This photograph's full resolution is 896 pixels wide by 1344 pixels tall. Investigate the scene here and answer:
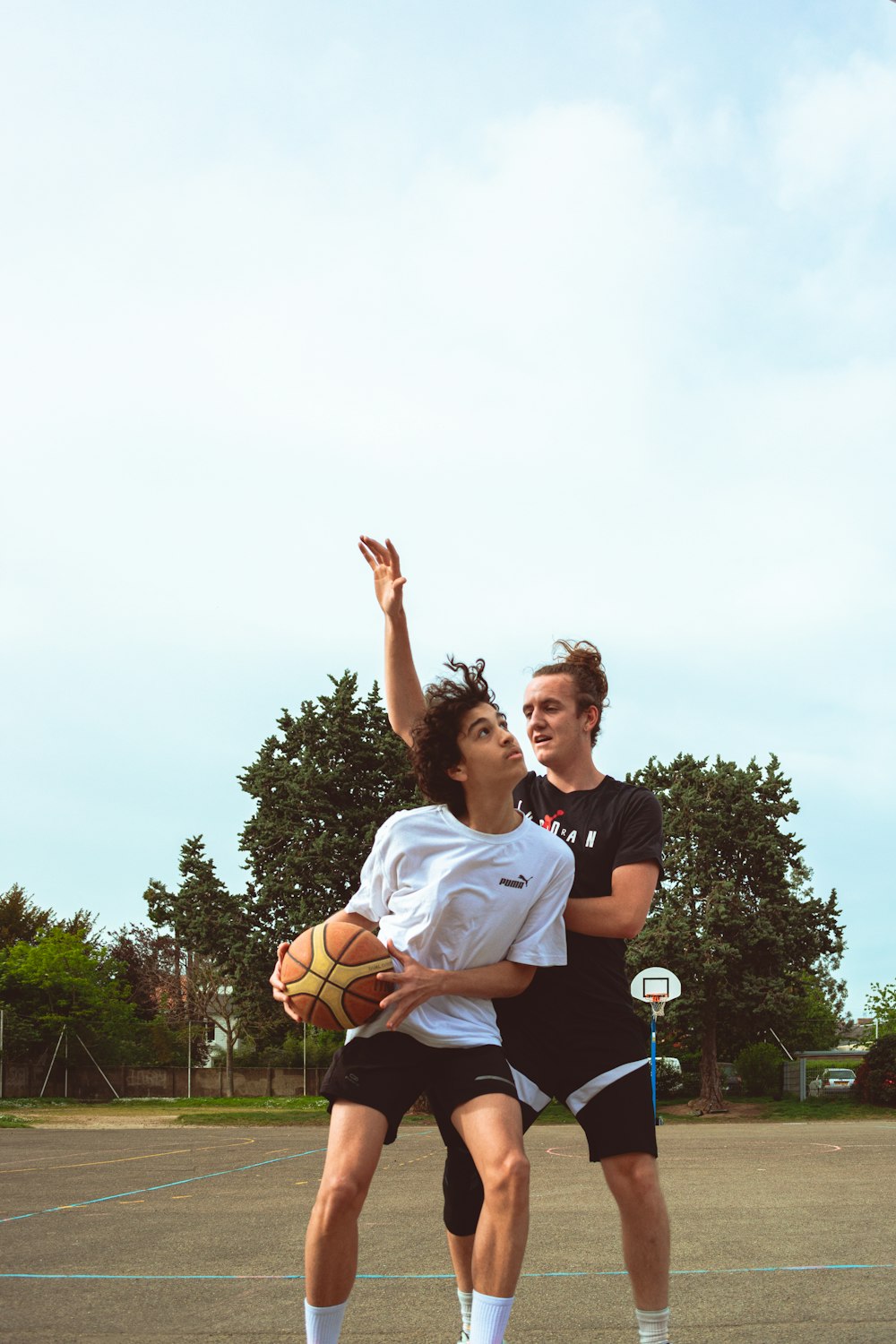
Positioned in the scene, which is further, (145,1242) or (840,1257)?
(145,1242)

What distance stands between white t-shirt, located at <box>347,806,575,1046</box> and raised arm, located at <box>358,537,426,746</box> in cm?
53

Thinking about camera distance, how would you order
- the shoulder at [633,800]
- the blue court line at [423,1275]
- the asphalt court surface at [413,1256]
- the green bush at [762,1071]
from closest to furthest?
1. the shoulder at [633,800]
2. the asphalt court surface at [413,1256]
3. the blue court line at [423,1275]
4. the green bush at [762,1071]

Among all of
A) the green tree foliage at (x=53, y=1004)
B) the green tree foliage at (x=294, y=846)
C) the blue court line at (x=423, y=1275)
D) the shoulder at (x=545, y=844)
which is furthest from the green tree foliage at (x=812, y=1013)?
the shoulder at (x=545, y=844)

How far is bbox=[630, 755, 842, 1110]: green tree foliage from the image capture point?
38562 millimetres

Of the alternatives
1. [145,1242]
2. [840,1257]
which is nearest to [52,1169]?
Result: [145,1242]

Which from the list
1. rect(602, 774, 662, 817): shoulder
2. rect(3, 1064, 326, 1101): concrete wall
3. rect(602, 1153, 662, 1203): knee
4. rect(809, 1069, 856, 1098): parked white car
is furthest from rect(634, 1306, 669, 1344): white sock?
rect(809, 1069, 856, 1098): parked white car

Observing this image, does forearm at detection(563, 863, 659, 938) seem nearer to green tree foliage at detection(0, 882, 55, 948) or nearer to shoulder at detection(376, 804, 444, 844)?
shoulder at detection(376, 804, 444, 844)

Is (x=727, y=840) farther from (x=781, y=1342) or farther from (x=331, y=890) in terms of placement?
(x=781, y=1342)

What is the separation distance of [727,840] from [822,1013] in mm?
44680

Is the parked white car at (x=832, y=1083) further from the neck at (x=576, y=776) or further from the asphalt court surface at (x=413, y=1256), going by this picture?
the neck at (x=576, y=776)

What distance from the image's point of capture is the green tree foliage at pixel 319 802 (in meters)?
34.5

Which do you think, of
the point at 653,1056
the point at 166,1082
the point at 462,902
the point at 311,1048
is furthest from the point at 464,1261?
the point at 311,1048

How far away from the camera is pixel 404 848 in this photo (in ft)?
12.8

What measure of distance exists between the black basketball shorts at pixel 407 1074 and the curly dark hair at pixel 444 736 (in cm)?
73
